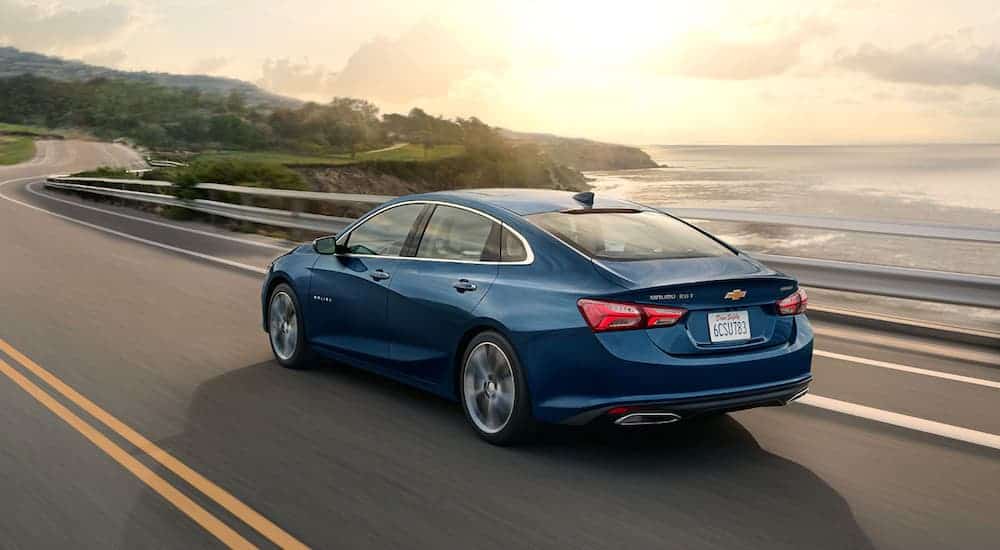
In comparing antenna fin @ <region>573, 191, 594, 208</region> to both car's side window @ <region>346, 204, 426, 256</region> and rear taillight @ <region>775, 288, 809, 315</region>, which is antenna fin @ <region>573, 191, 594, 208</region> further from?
rear taillight @ <region>775, 288, 809, 315</region>

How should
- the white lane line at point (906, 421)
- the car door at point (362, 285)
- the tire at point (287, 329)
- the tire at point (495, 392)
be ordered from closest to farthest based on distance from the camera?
the tire at point (495, 392)
the white lane line at point (906, 421)
the car door at point (362, 285)
the tire at point (287, 329)

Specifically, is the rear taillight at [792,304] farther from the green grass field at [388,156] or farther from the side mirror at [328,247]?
the green grass field at [388,156]

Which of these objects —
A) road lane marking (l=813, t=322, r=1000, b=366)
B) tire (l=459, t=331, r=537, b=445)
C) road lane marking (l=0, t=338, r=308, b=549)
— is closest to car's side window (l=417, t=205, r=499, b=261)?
tire (l=459, t=331, r=537, b=445)

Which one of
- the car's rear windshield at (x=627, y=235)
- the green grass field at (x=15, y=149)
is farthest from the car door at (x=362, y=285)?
the green grass field at (x=15, y=149)

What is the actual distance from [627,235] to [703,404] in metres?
1.23

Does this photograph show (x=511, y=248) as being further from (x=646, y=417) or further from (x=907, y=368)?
(x=907, y=368)

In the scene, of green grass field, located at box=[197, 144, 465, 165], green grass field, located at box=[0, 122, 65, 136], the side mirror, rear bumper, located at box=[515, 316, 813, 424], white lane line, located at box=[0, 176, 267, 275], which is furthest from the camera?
green grass field, located at box=[0, 122, 65, 136]

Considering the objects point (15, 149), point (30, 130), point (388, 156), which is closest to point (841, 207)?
point (388, 156)

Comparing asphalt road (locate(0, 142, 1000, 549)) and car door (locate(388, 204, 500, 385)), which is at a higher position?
car door (locate(388, 204, 500, 385))

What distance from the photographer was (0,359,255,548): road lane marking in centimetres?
488

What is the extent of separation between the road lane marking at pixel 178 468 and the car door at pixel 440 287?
162 cm

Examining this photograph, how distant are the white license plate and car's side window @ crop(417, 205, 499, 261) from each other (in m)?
1.45

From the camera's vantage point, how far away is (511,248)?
6410 mm

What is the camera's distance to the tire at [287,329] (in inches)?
327
